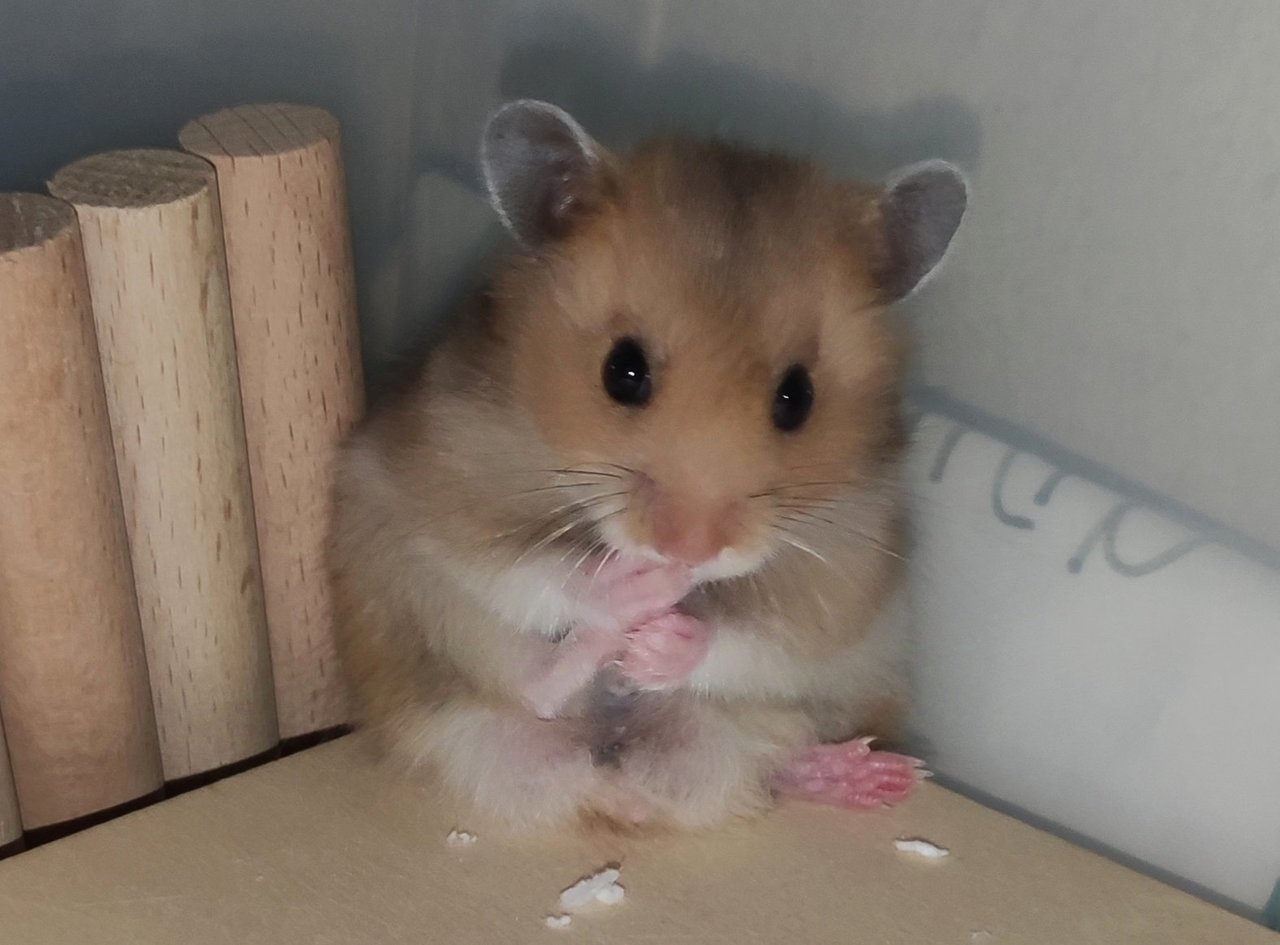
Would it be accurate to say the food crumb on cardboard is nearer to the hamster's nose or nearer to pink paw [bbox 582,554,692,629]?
pink paw [bbox 582,554,692,629]

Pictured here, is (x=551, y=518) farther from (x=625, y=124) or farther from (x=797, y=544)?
(x=625, y=124)

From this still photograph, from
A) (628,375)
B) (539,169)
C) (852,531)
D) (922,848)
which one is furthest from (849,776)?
(539,169)

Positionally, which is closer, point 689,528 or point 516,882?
point 689,528

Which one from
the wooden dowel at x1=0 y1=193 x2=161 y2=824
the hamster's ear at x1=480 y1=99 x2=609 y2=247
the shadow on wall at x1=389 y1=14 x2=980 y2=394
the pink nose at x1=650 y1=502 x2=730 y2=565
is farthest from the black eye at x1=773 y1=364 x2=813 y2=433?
the wooden dowel at x1=0 y1=193 x2=161 y2=824

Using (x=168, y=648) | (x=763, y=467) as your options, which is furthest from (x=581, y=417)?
(x=168, y=648)

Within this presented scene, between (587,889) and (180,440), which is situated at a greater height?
(180,440)

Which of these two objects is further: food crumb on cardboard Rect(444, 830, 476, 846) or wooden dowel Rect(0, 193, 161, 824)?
→ food crumb on cardboard Rect(444, 830, 476, 846)

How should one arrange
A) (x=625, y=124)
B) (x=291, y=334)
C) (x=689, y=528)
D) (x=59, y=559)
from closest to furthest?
1. (x=689, y=528)
2. (x=59, y=559)
3. (x=291, y=334)
4. (x=625, y=124)

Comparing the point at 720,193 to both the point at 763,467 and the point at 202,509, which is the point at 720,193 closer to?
the point at 763,467
